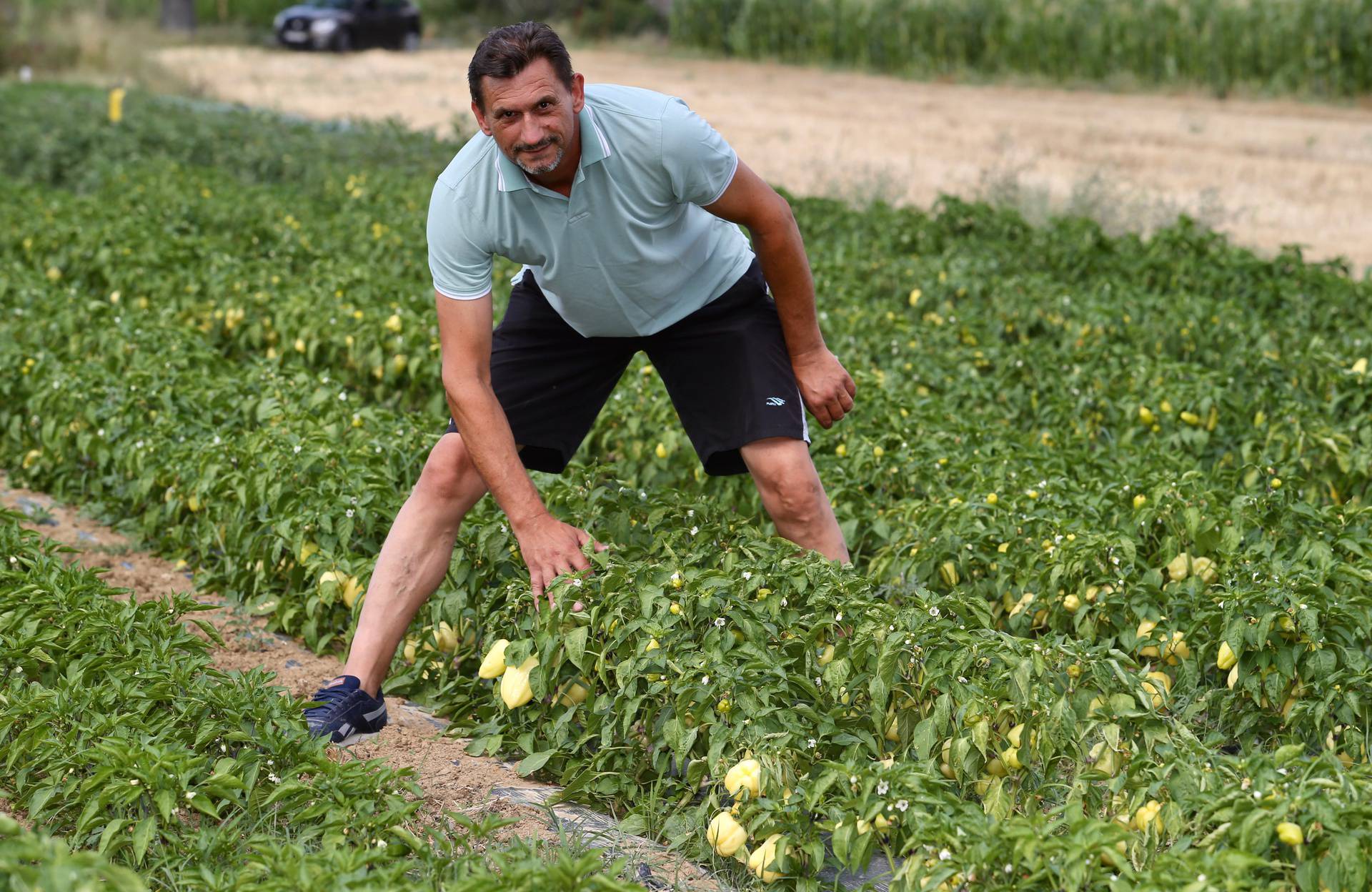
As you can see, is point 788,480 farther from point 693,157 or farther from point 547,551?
point 693,157

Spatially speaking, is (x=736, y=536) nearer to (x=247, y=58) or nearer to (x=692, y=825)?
(x=692, y=825)

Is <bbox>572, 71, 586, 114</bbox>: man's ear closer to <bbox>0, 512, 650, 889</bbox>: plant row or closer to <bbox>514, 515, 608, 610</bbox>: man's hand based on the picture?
<bbox>514, 515, 608, 610</bbox>: man's hand

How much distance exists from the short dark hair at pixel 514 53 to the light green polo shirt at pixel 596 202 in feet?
0.52

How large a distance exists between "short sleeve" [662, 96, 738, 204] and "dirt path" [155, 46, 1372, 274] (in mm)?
5557

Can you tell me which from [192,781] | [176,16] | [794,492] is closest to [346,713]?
[192,781]

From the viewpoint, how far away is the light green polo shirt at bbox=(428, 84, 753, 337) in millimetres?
3107

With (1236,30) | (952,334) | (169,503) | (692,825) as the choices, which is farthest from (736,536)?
(1236,30)

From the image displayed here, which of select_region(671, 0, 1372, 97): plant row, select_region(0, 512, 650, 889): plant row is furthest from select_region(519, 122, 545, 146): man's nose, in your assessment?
select_region(671, 0, 1372, 97): plant row

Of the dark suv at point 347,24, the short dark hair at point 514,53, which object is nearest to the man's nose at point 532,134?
the short dark hair at point 514,53

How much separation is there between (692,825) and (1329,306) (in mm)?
4882

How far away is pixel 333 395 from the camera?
16.7 ft

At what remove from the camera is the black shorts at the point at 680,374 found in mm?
3426

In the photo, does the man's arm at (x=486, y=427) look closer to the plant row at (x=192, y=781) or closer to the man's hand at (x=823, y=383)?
the plant row at (x=192, y=781)

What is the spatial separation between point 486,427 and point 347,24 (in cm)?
2616
